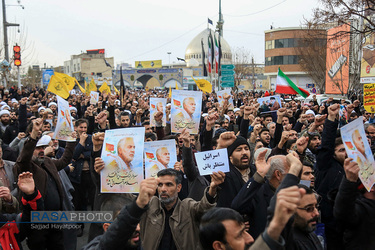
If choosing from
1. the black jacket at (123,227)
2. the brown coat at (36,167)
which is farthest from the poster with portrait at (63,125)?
the black jacket at (123,227)

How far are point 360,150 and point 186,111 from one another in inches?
166

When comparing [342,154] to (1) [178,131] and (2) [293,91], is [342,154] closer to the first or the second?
(1) [178,131]

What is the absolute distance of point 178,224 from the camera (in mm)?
3719

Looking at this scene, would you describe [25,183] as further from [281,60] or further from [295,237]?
[281,60]

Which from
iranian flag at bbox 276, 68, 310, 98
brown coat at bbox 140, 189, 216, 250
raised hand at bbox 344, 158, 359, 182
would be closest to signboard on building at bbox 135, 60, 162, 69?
iranian flag at bbox 276, 68, 310, 98

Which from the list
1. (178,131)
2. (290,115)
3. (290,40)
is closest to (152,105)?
(178,131)

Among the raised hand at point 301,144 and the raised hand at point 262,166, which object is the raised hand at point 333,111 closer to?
the raised hand at point 301,144

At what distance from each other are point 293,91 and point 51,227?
453 inches

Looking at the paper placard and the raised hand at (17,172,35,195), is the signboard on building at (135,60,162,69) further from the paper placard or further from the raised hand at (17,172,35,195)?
the raised hand at (17,172,35,195)

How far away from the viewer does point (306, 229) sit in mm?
3053

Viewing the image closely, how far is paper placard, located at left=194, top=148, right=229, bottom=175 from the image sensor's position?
3.88 m

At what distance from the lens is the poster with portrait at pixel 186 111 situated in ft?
24.2

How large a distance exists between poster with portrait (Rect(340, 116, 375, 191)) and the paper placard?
3.63 ft

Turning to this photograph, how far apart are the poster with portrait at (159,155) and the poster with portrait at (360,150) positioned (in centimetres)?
208
